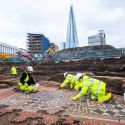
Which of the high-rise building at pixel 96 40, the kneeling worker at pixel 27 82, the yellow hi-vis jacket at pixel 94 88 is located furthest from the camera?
the high-rise building at pixel 96 40

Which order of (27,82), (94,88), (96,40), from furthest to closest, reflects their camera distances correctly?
(96,40) → (27,82) → (94,88)

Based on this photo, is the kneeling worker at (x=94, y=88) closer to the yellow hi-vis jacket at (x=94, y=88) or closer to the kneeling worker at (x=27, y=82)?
the yellow hi-vis jacket at (x=94, y=88)

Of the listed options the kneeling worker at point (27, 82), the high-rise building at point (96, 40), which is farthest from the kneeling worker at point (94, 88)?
the high-rise building at point (96, 40)

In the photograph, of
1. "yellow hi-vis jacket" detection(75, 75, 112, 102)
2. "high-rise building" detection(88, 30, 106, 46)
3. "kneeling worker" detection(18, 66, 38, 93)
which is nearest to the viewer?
"yellow hi-vis jacket" detection(75, 75, 112, 102)

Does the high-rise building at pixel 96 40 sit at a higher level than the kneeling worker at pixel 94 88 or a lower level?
higher

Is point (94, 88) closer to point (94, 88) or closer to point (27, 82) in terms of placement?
point (94, 88)

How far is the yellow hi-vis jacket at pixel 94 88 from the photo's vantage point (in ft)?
23.2

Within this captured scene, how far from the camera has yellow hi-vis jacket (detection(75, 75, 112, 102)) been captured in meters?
7.07

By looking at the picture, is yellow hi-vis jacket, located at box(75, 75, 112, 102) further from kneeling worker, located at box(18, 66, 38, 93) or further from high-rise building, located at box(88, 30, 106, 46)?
high-rise building, located at box(88, 30, 106, 46)

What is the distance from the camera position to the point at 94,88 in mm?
7289

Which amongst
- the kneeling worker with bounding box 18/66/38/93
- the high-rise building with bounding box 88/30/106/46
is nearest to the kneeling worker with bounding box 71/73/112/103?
the kneeling worker with bounding box 18/66/38/93

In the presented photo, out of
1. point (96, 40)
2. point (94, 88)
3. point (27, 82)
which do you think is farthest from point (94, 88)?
point (96, 40)

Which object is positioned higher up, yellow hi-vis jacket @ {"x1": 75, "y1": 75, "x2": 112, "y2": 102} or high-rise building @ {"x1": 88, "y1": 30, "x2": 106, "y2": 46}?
high-rise building @ {"x1": 88, "y1": 30, "x2": 106, "y2": 46}

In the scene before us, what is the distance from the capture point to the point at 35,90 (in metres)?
10.2
